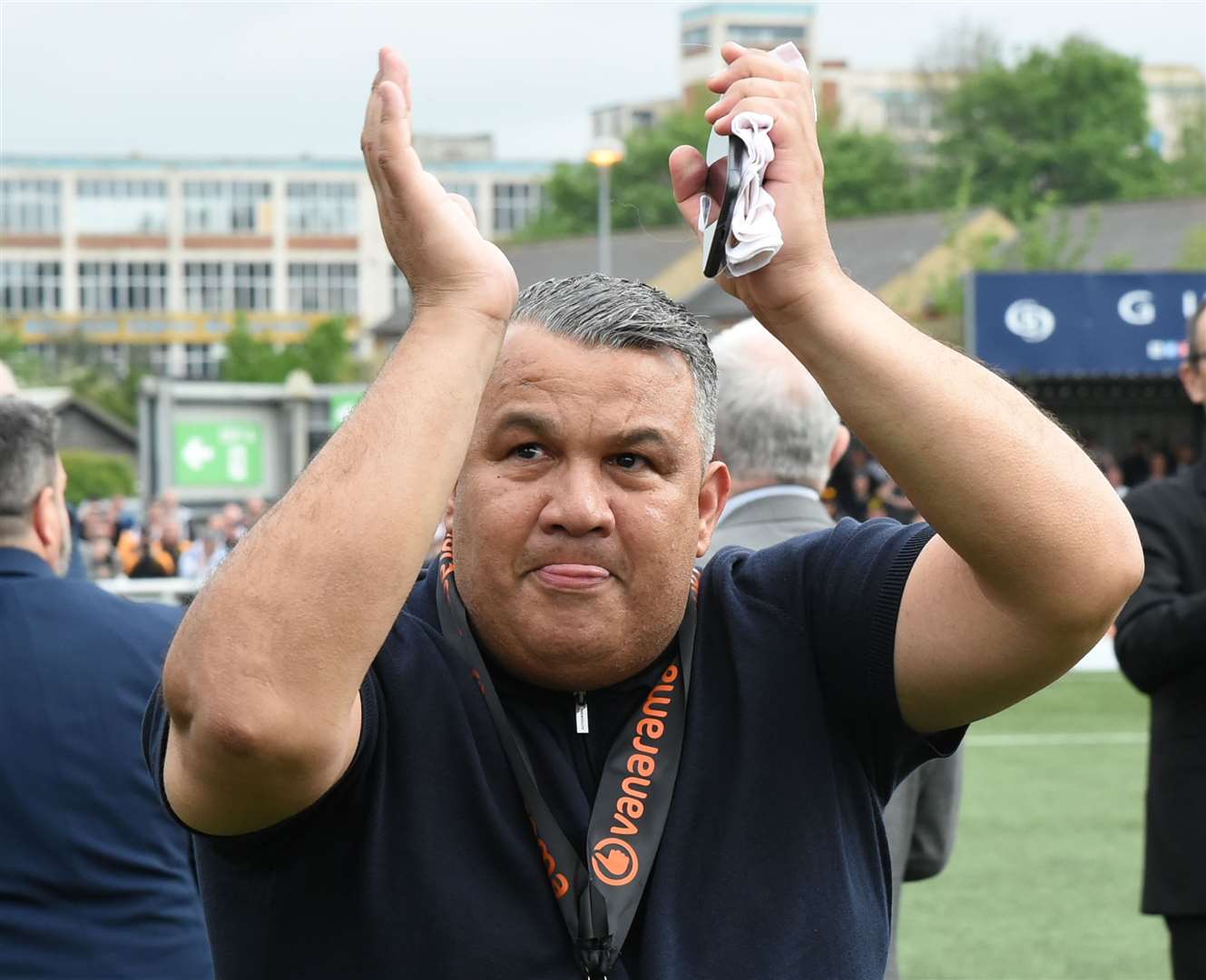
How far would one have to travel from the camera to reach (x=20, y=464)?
11.8ft

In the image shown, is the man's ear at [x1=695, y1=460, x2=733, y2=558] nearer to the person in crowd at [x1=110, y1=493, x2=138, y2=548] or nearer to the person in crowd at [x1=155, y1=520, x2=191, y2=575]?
the person in crowd at [x1=155, y1=520, x2=191, y2=575]

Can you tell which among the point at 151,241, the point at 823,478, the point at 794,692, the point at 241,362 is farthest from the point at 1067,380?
the point at 151,241

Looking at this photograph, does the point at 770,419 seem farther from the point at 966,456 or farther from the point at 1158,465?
the point at 1158,465

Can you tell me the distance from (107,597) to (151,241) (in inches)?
4329

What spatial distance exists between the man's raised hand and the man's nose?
0.27 m

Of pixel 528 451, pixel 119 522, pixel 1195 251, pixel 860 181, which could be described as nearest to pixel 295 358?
pixel 860 181

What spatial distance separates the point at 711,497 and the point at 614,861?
0.53 meters

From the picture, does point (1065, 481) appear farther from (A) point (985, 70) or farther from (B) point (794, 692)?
(A) point (985, 70)

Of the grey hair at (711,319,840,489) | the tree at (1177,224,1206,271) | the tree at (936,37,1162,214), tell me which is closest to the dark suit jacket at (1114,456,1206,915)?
the grey hair at (711,319,840,489)

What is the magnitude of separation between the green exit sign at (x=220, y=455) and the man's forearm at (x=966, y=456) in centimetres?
1906

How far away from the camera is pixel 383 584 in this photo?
6.00 feet

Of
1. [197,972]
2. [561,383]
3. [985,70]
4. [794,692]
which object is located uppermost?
[985,70]

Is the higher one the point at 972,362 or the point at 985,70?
→ the point at 985,70

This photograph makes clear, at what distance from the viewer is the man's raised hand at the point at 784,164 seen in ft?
6.39
